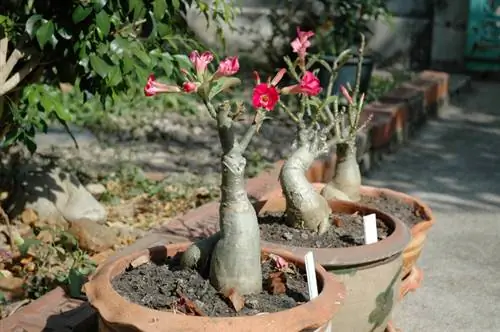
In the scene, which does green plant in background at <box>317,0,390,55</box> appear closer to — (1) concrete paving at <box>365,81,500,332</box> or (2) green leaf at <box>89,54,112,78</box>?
(1) concrete paving at <box>365,81,500,332</box>

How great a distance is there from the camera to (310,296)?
2.47 meters

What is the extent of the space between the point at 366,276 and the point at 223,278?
63 cm

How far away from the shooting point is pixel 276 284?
2561 mm

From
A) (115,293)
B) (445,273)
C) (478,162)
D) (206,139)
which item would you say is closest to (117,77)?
(115,293)

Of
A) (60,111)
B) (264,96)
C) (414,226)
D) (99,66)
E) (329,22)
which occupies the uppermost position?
(264,96)

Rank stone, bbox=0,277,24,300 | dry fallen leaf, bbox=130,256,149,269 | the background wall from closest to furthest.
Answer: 1. dry fallen leaf, bbox=130,256,149,269
2. stone, bbox=0,277,24,300
3. the background wall

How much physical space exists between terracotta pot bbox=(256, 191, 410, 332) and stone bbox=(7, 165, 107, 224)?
1.82 metres

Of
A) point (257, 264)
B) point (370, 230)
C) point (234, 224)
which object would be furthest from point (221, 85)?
point (370, 230)

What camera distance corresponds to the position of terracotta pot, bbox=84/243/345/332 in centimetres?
220

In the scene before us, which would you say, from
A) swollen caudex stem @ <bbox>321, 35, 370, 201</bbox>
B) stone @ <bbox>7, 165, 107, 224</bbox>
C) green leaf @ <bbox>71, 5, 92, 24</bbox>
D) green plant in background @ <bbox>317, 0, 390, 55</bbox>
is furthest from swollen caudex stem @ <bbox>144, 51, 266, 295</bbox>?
green plant in background @ <bbox>317, 0, 390, 55</bbox>

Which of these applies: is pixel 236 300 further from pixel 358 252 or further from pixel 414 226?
pixel 414 226

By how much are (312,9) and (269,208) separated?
5.75 m

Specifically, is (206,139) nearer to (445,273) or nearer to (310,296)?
(445,273)

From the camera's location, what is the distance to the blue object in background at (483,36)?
33.9 ft
